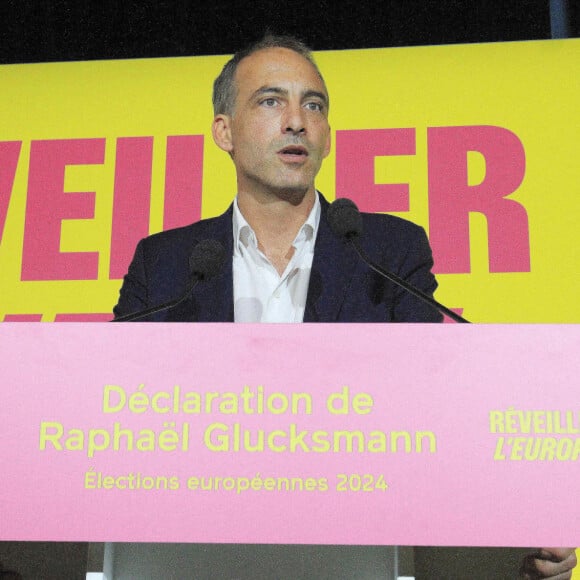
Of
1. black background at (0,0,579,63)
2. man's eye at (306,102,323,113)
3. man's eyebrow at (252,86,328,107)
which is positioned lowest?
man's eye at (306,102,323,113)

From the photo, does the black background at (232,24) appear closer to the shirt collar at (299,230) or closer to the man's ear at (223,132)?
the man's ear at (223,132)

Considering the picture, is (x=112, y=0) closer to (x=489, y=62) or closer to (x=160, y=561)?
(x=489, y=62)

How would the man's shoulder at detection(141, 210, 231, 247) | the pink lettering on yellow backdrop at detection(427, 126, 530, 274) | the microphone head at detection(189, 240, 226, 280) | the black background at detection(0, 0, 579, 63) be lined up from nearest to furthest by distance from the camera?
1. the microphone head at detection(189, 240, 226, 280)
2. the man's shoulder at detection(141, 210, 231, 247)
3. the pink lettering on yellow backdrop at detection(427, 126, 530, 274)
4. the black background at detection(0, 0, 579, 63)

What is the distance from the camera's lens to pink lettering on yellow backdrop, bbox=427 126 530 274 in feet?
8.73

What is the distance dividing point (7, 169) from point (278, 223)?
0.94 meters

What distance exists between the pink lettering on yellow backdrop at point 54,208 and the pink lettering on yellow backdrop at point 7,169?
0.04 meters

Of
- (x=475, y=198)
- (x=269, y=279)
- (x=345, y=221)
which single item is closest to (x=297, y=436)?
(x=345, y=221)

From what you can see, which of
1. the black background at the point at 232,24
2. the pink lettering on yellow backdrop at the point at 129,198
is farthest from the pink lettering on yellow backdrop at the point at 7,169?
the black background at the point at 232,24

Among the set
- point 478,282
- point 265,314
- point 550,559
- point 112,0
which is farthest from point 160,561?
point 112,0

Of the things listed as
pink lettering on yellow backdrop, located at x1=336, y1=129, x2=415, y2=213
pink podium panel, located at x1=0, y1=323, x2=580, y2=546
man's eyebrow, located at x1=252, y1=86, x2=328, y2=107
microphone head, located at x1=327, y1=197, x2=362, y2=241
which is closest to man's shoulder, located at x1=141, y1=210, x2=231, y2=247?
man's eyebrow, located at x1=252, y1=86, x2=328, y2=107

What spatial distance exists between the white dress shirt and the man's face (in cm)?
9

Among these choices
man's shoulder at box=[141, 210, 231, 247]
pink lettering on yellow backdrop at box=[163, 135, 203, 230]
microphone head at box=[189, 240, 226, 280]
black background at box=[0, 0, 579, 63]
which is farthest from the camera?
black background at box=[0, 0, 579, 63]

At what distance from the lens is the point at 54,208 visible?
2.81 meters

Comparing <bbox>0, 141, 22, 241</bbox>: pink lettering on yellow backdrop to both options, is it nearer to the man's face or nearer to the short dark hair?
the short dark hair
